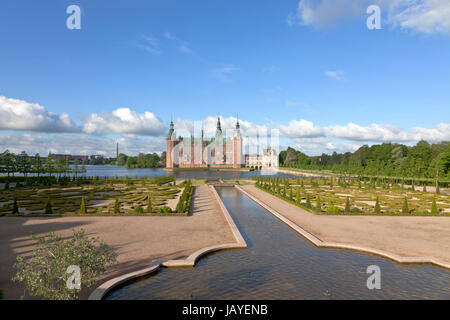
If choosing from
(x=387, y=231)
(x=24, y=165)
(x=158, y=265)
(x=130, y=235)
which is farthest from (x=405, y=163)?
(x=24, y=165)

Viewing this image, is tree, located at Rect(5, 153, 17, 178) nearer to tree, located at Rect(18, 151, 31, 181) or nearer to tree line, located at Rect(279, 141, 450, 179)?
tree, located at Rect(18, 151, 31, 181)

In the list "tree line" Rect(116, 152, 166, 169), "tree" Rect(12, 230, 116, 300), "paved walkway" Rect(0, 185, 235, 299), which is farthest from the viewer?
"tree line" Rect(116, 152, 166, 169)

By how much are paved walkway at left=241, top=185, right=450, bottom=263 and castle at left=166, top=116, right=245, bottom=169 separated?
105 meters

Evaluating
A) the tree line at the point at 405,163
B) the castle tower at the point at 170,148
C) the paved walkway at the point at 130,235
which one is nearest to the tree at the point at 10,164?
the paved walkway at the point at 130,235

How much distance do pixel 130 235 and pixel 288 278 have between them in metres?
7.99

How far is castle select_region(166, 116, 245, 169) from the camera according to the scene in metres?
122

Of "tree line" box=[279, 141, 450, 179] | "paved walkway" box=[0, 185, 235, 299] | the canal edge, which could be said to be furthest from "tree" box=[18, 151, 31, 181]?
"tree line" box=[279, 141, 450, 179]

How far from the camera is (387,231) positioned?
582 inches

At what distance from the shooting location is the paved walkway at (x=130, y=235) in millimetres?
9638

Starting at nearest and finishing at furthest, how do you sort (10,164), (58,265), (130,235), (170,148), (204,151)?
(58,265), (130,235), (10,164), (170,148), (204,151)

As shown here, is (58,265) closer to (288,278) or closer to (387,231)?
(288,278)

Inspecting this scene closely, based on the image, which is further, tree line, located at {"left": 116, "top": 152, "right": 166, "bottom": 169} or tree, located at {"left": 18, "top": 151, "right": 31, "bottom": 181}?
tree line, located at {"left": 116, "top": 152, "right": 166, "bottom": 169}

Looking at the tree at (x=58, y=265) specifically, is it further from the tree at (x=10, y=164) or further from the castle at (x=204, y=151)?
the castle at (x=204, y=151)
